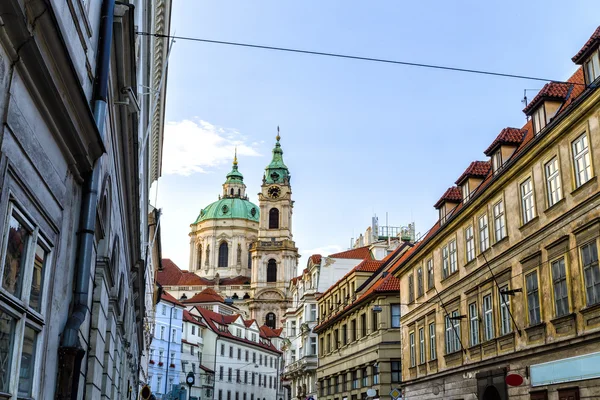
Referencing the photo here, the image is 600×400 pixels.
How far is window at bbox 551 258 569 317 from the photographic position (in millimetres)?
18422

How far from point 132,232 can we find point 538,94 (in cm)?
1259

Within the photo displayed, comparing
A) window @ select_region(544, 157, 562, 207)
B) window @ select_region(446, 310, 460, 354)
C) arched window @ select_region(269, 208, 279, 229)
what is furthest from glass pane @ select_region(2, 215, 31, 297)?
arched window @ select_region(269, 208, 279, 229)

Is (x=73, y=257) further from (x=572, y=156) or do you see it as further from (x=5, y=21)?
(x=572, y=156)

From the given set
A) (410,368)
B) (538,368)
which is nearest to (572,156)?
(538,368)

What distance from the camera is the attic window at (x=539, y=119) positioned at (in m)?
21.0

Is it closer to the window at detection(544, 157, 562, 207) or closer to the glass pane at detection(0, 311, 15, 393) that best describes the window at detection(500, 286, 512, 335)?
the window at detection(544, 157, 562, 207)

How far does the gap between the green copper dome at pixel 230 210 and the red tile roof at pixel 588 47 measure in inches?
5169

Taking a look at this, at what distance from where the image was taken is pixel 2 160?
5852 millimetres

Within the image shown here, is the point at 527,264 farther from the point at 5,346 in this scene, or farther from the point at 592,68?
the point at 5,346

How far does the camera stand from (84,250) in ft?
30.6

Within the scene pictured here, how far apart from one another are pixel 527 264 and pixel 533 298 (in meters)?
1.01

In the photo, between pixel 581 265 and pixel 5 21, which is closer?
pixel 5 21

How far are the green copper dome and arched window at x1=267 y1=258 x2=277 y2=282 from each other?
16.7 metres

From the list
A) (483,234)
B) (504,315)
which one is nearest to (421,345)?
(483,234)
